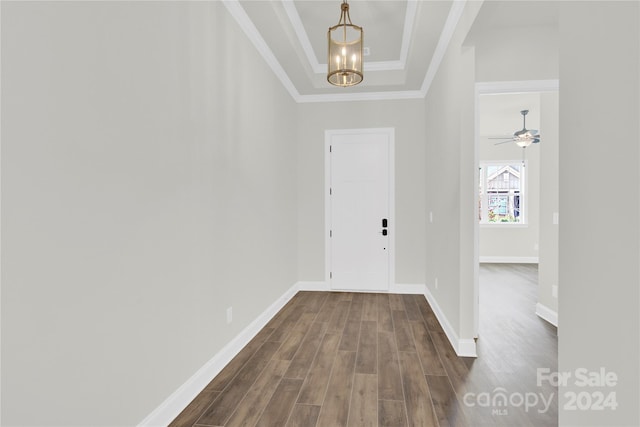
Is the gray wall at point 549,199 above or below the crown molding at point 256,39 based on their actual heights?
below

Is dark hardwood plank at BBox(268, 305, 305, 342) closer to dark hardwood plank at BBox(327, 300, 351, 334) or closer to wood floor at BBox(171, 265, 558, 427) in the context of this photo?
wood floor at BBox(171, 265, 558, 427)

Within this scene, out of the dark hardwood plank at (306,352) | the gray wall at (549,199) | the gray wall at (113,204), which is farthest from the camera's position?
the gray wall at (549,199)

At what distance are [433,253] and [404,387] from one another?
2.06 meters

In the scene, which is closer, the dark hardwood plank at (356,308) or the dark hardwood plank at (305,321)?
the dark hardwood plank at (305,321)

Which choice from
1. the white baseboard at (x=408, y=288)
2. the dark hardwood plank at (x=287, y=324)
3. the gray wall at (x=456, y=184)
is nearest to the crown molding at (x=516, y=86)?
the gray wall at (x=456, y=184)

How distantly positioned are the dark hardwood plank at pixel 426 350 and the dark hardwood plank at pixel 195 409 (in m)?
1.53

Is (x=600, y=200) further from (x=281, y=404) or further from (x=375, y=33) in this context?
(x=375, y=33)

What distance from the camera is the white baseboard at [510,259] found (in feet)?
23.9

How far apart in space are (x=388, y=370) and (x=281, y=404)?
864mm

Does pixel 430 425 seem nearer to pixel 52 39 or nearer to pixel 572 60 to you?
pixel 572 60

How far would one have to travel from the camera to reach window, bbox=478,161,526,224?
24.6 ft

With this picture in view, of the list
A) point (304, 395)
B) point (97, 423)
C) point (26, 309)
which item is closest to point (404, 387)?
point (304, 395)

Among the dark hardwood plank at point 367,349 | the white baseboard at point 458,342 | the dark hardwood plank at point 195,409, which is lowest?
the dark hardwood plank at point 195,409

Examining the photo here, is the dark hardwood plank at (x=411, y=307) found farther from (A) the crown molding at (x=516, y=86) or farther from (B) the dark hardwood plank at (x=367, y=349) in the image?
(A) the crown molding at (x=516, y=86)
